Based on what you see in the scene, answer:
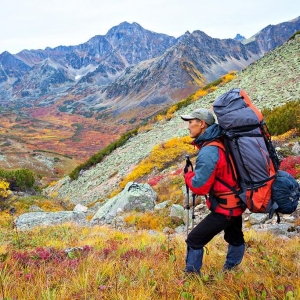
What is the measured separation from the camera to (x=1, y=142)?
104 metres

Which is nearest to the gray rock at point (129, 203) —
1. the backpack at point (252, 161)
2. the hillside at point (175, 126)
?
the hillside at point (175, 126)

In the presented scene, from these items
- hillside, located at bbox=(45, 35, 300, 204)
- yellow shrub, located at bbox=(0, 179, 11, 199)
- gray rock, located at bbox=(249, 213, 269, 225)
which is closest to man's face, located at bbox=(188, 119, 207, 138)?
gray rock, located at bbox=(249, 213, 269, 225)

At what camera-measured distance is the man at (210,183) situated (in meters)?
3.25

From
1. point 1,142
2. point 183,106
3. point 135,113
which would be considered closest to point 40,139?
point 1,142

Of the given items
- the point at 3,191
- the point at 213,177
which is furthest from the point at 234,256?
the point at 3,191

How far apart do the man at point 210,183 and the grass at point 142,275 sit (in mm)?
469

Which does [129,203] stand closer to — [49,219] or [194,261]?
[49,219]

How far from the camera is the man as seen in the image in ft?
10.7

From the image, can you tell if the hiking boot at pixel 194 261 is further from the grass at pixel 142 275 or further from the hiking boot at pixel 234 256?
the hiking boot at pixel 234 256

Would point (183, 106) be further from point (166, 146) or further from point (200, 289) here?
point (200, 289)

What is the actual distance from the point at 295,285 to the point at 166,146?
18627 millimetres

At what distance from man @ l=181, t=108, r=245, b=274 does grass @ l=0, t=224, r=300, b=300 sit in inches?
18.5

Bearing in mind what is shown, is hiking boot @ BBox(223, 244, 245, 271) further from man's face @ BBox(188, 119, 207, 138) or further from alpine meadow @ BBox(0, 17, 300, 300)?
man's face @ BBox(188, 119, 207, 138)

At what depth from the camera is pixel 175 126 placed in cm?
2738
